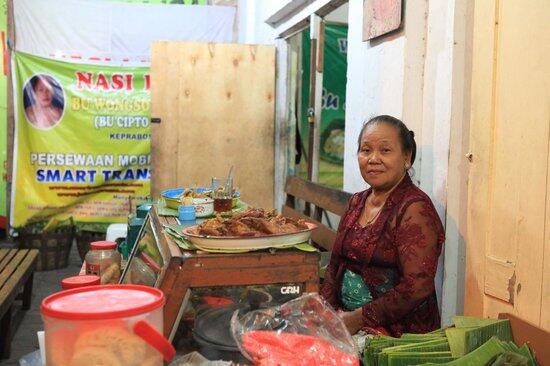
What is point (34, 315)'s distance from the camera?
4922 mm

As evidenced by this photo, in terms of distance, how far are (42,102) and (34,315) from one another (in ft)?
9.33

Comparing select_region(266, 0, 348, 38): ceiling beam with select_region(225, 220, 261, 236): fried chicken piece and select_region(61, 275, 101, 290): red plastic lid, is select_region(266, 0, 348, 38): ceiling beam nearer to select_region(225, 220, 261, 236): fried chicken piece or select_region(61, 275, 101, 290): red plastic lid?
select_region(225, 220, 261, 236): fried chicken piece

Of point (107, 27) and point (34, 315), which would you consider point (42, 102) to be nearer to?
point (107, 27)

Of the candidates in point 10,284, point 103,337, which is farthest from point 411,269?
point 10,284

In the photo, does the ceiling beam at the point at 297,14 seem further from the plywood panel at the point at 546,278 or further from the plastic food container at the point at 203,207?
the plywood panel at the point at 546,278

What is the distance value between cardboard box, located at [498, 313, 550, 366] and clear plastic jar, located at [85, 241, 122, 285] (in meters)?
1.60

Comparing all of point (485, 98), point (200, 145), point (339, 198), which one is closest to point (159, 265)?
point (485, 98)

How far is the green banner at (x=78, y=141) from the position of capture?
21.7 ft

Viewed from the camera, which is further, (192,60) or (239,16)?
(239,16)

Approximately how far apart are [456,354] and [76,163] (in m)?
6.06

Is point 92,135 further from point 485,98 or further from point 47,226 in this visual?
point 485,98

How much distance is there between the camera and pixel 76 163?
682 centimetres

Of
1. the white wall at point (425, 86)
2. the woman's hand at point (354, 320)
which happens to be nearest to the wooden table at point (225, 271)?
the woman's hand at point (354, 320)

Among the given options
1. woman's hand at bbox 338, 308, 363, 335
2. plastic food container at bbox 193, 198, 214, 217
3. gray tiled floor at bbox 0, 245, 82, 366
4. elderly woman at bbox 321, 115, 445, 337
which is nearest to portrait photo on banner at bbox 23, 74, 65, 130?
gray tiled floor at bbox 0, 245, 82, 366
